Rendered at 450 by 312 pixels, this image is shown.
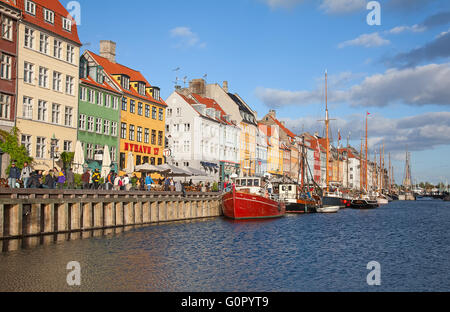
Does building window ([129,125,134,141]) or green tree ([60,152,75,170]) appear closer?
green tree ([60,152,75,170])

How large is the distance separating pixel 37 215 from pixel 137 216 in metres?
11.7

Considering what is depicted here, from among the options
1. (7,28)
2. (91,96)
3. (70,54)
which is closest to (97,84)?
(91,96)

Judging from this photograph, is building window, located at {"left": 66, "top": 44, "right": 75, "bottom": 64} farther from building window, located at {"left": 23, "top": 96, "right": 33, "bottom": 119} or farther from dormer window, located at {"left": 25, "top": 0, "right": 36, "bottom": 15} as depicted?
building window, located at {"left": 23, "top": 96, "right": 33, "bottom": 119}

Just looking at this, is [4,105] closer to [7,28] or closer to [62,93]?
[7,28]

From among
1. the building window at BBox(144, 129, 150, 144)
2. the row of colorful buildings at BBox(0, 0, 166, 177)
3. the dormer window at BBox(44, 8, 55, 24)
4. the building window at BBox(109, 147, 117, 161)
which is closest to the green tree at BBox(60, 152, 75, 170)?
the row of colorful buildings at BBox(0, 0, 166, 177)

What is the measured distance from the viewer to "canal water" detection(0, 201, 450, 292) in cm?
1866

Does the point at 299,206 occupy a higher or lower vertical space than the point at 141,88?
lower

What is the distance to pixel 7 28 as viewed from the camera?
4141 centimetres

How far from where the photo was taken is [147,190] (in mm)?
44219

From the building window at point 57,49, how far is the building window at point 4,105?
7620 millimetres

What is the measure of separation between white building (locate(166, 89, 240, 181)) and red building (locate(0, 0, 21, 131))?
3262cm

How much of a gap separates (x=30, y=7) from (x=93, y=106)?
39.8 feet
